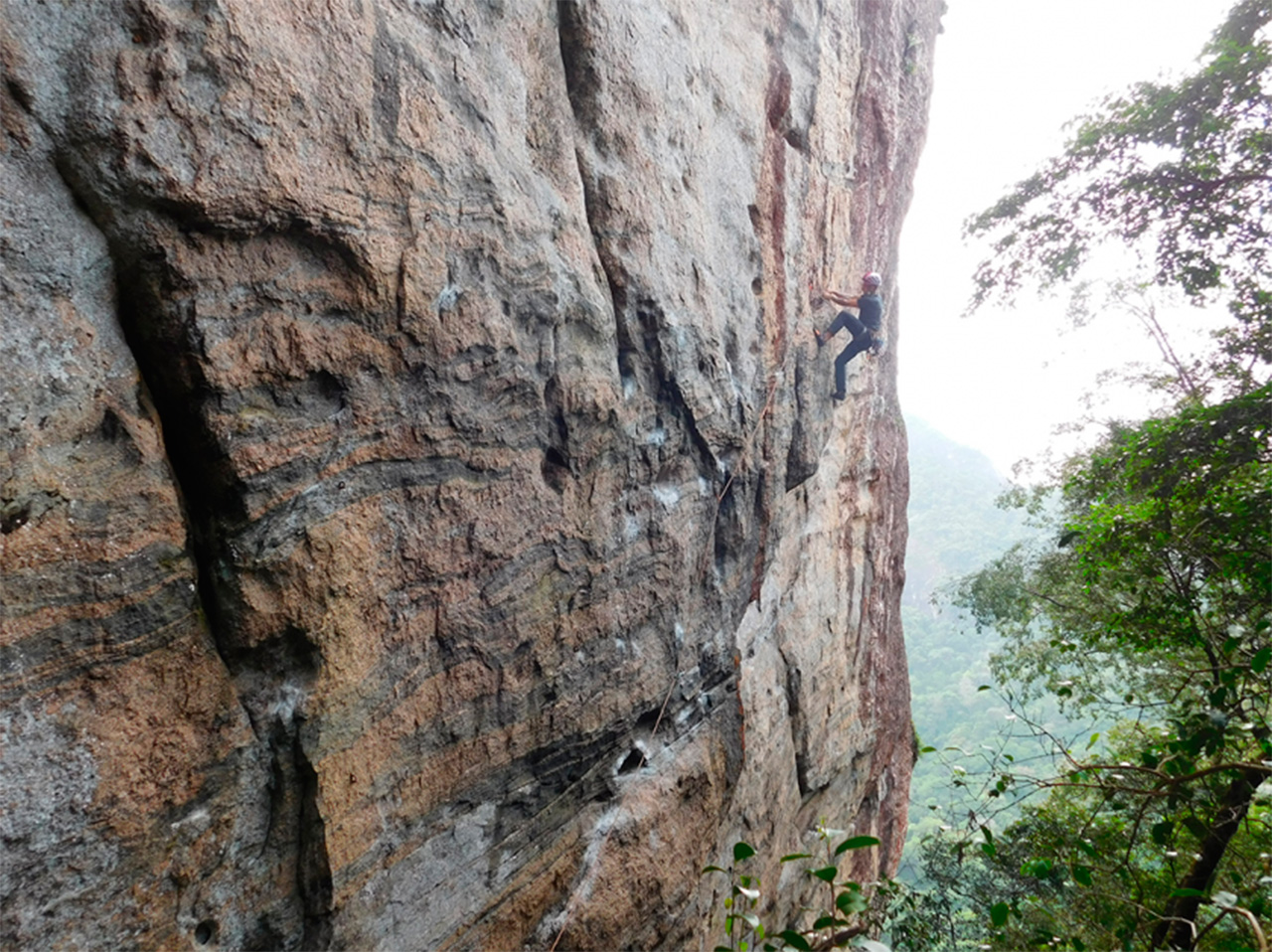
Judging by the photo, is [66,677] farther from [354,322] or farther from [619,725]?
[619,725]

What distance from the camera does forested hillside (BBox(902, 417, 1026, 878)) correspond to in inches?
1462

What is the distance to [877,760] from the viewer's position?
11.2 m

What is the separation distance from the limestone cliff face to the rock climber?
6.41 ft

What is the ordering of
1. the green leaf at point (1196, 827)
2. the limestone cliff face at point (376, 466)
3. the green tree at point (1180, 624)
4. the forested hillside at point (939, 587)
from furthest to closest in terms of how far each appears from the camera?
the forested hillside at point (939, 587)
the green tree at point (1180, 624)
the green leaf at point (1196, 827)
the limestone cliff face at point (376, 466)

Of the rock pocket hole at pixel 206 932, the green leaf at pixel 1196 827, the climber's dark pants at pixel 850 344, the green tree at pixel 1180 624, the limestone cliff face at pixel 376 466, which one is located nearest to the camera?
the limestone cliff face at pixel 376 466

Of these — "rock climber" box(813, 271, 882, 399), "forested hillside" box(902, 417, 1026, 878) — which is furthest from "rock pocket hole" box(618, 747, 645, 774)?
"forested hillside" box(902, 417, 1026, 878)

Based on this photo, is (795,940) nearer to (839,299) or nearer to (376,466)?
(376,466)

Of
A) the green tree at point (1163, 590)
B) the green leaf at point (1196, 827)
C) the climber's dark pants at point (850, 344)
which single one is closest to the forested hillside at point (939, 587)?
the green tree at point (1163, 590)

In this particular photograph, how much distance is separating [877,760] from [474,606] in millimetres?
9102

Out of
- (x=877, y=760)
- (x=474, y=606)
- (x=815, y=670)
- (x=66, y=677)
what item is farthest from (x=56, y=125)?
(x=877, y=760)

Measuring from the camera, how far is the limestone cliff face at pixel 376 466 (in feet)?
8.98

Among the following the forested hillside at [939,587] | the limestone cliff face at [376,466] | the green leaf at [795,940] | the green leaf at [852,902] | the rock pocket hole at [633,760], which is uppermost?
the limestone cliff face at [376,466]

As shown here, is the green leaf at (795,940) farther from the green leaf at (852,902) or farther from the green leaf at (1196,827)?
the green leaf at (1196,827)

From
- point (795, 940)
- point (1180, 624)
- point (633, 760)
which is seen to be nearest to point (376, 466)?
point (795, 940)
